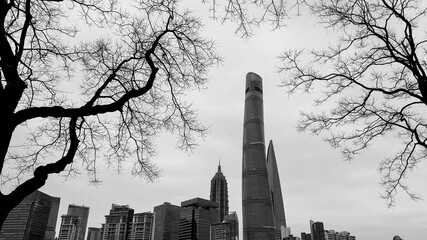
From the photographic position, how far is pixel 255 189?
126750 millimetres

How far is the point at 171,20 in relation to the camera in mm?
7715

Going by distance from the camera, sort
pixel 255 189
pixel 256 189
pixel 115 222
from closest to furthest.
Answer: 1. pixel 256 189
2. pixel 255 189
3. pixel 115 222

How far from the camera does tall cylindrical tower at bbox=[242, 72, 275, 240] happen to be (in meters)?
125

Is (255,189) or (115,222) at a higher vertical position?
(255,189)

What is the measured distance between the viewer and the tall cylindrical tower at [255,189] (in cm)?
12481

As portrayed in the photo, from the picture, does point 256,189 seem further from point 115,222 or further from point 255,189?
point 115,222

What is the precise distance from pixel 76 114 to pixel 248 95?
151017 mm

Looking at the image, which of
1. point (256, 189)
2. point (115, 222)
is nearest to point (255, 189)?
point (256, 189)

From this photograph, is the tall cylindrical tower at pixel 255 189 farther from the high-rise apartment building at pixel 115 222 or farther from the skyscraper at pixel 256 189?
the high-rise apartment building at pixel 115 222

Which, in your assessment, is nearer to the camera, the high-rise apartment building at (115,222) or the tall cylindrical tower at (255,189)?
the tall cylindrical tower at (255,189)

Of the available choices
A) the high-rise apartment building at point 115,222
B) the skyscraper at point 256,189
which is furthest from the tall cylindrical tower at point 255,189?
the high-rise apartment building at point 115,222

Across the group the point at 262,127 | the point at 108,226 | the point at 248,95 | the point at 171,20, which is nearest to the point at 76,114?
the point at 171,20

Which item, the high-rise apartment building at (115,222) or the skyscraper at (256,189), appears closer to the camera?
the skyscraper at (256,189)

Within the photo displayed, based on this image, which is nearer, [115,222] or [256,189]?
[256,189]
